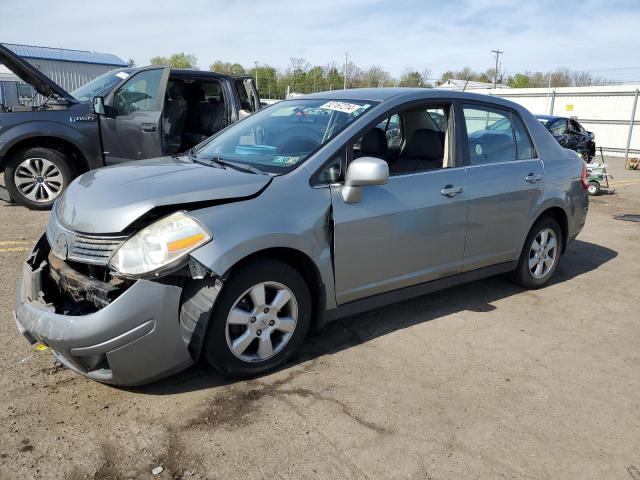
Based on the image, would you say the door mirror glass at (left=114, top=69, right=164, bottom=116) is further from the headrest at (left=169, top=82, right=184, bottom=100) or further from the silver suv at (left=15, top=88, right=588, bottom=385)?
the silver suv at (left=15, top=88, right=588, bottom=385)

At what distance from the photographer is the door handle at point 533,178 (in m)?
4.60

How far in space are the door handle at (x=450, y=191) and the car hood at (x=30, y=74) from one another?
5.56m

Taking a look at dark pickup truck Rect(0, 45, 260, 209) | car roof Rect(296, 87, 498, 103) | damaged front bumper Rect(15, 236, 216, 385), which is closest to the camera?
damaged front bumper Rect(15, 236, 216, 385)

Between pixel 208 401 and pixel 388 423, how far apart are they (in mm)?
996

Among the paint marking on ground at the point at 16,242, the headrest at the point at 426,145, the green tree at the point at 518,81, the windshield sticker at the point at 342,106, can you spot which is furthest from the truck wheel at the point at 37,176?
the green tree at the point at 518,81

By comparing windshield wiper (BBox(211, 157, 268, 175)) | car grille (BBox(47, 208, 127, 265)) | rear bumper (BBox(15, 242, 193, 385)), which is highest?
windshield wiper (BBox(211, 157, 268, 175))

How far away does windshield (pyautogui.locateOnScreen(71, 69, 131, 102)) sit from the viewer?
7457mm

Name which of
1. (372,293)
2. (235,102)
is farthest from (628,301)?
(235,102)

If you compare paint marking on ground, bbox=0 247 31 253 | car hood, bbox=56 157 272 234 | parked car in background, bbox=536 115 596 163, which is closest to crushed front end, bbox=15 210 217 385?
car hood, bbox=56 157 272 234

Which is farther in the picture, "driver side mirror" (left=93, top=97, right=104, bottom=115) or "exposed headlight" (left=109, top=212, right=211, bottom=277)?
"driver side mirror" (left=93, top=97, right=104, bottom=115)

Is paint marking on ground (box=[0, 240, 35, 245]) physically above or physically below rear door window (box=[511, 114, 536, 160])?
below

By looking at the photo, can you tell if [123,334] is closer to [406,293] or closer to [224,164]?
[224,164]

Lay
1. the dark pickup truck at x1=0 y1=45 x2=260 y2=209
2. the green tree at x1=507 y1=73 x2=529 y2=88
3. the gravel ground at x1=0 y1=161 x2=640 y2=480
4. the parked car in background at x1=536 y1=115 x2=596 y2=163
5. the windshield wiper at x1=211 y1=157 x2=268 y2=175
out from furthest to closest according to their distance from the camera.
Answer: the green tree at x1=507 y1=73 x2=529 y2=88 → the parked car in background at x1=536 y1=115 x2=596 y2=163 → the dark pickup truck at x1=0 y1=45 x2=260 y2=209 → the windshield wiper at x1=211 y1=157 x2=268 y2=175 → the gravel ground at x1=0 y1=161 x2=640 y2=480

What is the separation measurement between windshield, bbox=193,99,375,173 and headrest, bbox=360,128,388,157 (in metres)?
0.27
